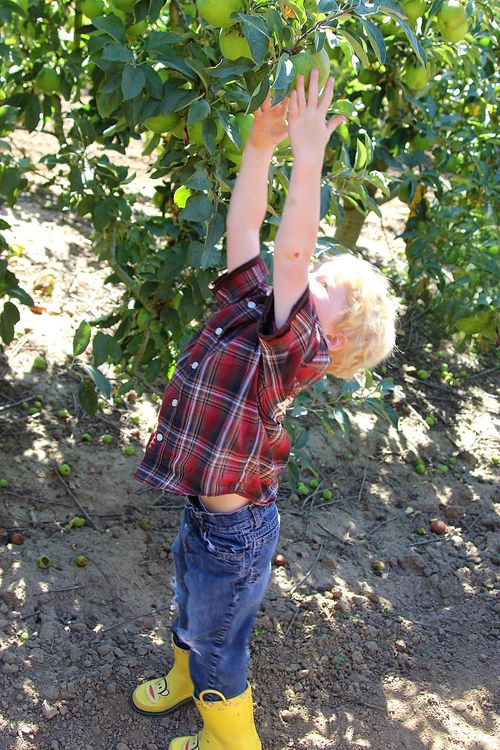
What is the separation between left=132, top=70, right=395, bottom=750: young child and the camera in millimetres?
Answer: 1487

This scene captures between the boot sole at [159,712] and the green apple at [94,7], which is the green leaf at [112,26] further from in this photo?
the boot sole at [159,712]

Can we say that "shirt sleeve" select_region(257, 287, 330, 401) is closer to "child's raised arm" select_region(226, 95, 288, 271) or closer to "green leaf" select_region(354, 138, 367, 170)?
"child's raised arm" select_region(226, 95, 288, 271)

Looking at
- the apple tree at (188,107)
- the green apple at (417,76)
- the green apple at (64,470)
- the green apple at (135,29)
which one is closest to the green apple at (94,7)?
the apple tree at (188,107)

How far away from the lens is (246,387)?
1.63 meters

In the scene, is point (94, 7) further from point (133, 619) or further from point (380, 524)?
point (380, 524)

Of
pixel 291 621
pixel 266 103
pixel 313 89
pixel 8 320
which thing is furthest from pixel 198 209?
pixel 291 621

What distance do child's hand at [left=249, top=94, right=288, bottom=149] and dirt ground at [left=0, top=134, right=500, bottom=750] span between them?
52.6 inches

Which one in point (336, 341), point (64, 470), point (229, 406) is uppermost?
point (336, 341)

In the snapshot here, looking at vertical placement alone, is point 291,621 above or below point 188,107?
below

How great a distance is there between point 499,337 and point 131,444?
1303 millimetres

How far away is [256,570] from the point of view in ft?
5.84

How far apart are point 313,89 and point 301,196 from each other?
175 mm

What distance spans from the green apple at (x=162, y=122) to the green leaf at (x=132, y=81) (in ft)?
0.33

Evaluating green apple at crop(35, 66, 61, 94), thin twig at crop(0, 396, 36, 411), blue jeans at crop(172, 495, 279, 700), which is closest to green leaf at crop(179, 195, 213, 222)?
blue jeans at crop(172, 495, 279, 700)
